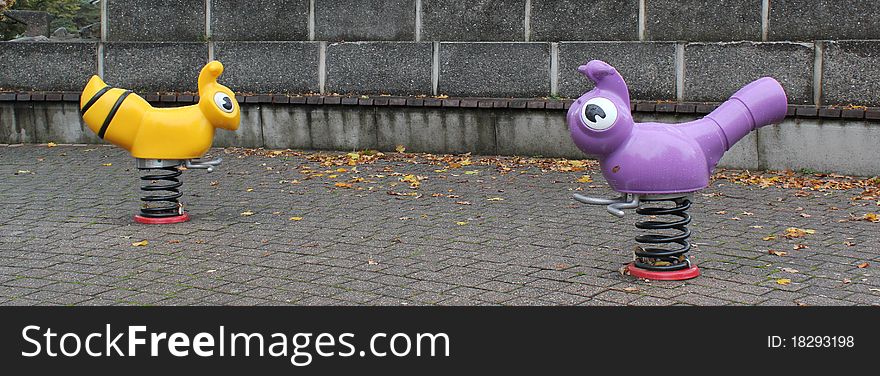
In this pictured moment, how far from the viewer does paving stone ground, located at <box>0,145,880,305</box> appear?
270 inches

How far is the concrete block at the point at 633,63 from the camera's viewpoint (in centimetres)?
1231

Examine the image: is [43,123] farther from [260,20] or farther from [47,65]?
[260,20]

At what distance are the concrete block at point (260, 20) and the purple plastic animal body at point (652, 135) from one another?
747cm

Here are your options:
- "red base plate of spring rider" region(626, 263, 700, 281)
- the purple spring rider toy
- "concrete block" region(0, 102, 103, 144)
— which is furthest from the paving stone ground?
"concrete block" region(0, 102, 103, 144)

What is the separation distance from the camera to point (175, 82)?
1416 centimetres

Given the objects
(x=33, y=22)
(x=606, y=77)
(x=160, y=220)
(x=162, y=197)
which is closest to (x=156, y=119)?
(x=162, y=197)

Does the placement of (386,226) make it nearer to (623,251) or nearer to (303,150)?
(623,251)

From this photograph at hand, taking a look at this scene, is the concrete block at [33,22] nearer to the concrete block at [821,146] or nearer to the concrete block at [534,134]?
the concrete block at [534,134]

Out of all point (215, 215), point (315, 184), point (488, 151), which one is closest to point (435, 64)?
point (488, 151)

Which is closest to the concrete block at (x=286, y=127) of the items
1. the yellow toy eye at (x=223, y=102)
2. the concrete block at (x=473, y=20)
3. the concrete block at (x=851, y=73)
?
the concrete block at (x=473, y=20)

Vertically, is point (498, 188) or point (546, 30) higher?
point (546, 30)

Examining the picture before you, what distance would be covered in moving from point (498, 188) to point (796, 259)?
3.75 m

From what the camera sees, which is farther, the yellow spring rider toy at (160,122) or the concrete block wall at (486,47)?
the concrete block wall at (486,47)

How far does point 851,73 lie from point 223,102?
6.09m
